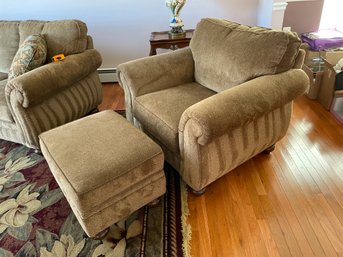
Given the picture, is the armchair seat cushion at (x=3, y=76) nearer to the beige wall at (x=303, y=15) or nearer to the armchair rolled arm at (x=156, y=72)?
the armchair rolled arm at (x=156, y=72)

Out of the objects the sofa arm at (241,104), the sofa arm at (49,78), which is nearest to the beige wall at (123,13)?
the sofa arm at (49,78)

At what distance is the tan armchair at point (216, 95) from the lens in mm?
1276

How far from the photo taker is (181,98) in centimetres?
165

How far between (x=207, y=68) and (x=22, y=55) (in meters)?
1.28

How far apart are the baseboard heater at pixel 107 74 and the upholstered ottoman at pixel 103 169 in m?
1.60

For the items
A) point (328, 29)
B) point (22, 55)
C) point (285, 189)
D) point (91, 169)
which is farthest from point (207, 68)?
point (328, 29)

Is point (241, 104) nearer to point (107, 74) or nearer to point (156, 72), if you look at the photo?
point (156, 72)

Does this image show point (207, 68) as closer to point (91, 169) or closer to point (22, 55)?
point (91, 169)

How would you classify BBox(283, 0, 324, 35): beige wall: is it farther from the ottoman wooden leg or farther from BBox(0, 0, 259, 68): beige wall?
the ottoman wooden leg

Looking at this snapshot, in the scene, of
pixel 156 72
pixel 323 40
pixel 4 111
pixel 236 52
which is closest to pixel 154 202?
pixel 156 72

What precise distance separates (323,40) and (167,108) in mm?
1883

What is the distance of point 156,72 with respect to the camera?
1813 millimetres

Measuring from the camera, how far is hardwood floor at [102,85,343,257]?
129 centimetres

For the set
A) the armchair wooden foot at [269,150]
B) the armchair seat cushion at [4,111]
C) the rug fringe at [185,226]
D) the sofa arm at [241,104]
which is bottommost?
the rug fringe at [185,226]
